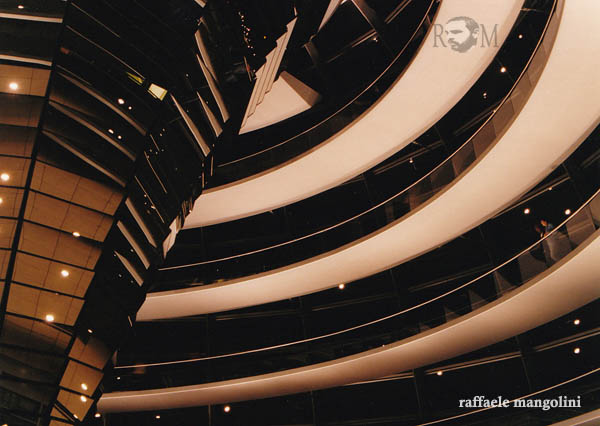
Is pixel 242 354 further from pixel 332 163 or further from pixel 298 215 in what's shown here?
pixel 332 163

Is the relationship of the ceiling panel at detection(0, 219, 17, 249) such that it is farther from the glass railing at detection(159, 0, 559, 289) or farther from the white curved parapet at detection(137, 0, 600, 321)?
the glass railing at detection(159, 0, 559, 289)

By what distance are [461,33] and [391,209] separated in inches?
211

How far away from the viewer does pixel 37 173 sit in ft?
25.7

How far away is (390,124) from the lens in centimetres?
1655

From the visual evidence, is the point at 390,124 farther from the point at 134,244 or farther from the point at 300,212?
the point at 134,244

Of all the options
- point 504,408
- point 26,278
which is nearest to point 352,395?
point 504,408

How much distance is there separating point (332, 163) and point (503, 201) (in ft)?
16.8

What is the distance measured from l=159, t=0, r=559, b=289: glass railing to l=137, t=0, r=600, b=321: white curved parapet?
288 mm

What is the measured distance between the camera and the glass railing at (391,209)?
12480 millimetres

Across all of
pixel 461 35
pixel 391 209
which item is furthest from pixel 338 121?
pixel 461 35

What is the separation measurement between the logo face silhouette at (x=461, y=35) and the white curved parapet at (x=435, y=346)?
17.1 ft

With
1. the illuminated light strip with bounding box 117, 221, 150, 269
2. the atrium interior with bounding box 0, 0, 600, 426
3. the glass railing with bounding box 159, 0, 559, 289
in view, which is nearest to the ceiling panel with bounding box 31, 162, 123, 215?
the atrium interior with bounding box 0, 0, 600, 426

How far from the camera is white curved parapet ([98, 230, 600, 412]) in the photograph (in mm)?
12891

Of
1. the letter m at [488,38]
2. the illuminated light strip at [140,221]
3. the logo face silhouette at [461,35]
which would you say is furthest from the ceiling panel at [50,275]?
the letter m at [488,38]
